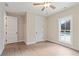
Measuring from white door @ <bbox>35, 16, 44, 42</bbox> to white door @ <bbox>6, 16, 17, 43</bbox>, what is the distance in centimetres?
57

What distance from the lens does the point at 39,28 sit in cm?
261

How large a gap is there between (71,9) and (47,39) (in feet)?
3.42

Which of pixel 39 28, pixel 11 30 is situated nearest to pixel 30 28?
pixel 39 28

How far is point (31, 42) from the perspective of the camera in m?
2.67

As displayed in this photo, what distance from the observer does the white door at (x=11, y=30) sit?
2.38m

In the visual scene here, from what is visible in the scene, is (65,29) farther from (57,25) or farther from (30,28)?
(30,28)

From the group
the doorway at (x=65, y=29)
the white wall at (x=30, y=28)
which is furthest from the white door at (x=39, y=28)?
the doorway at (x=65, y=29)

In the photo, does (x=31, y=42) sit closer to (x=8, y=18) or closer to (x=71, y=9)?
(x=8, y=18)

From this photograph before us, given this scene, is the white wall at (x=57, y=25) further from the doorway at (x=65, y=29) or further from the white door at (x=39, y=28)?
the white door at (x=39, y=28)

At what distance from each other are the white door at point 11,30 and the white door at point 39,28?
57 centimetres

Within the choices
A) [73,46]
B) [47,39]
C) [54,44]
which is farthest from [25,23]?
[73,46]

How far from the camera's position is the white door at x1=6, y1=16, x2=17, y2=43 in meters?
2.38

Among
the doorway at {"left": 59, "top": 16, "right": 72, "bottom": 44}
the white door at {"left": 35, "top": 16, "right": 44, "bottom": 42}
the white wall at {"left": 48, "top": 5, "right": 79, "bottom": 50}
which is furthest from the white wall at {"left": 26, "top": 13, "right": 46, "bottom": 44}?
the doorway at {"left": 59, "top": 16, "right": 72, "bottom": 44}

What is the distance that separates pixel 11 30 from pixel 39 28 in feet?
2.32
